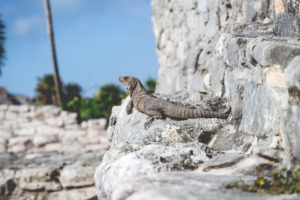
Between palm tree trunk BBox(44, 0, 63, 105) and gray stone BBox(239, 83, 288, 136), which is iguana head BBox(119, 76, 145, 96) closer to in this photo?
gray stone BBox(239, 83, 288, 136)

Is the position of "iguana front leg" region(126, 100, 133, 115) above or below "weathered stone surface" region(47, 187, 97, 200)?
above

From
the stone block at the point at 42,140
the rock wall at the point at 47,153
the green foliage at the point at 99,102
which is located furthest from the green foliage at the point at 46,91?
the stone block at the point at 42,140

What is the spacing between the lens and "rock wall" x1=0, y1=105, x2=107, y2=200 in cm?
884

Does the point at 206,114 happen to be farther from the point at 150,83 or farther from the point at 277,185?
the point at 150,83

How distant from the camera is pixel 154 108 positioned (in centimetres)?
522

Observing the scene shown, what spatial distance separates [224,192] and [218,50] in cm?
333

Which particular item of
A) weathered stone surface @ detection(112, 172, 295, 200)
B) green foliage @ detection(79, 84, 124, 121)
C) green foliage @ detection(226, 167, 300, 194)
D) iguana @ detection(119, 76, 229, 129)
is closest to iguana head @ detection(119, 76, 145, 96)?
iguana @ detection(119, 76, 229, 129)

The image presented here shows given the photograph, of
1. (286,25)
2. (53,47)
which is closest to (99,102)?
(53,47)

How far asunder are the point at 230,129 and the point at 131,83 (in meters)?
2.03

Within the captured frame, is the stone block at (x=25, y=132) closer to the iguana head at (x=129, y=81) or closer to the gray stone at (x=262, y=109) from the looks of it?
the iguana head at (x=129, y=81)

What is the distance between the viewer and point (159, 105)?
5191mm

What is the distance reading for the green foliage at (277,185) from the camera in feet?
9.57

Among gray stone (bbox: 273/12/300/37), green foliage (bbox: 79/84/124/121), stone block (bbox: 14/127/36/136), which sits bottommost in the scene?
stone block (bbox: 14/127/36/136)

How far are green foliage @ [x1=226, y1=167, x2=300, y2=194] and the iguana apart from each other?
182 centimetres
